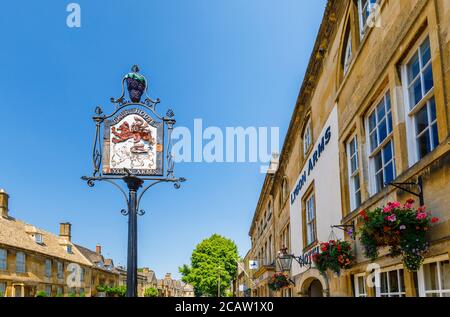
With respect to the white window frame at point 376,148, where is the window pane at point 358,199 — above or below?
below

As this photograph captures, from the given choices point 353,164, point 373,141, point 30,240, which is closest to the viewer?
point 373,141

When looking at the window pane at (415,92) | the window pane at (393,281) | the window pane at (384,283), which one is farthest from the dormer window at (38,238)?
the window pane at (415,92)

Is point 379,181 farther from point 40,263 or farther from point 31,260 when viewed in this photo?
point 40,263

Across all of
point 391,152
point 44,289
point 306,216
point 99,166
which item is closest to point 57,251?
point 44,289

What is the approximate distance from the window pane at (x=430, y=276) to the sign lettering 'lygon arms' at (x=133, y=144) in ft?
15.9

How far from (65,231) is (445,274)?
54841mm

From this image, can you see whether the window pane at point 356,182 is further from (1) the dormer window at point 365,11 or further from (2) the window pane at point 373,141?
(1) the dormer window at point 365,11

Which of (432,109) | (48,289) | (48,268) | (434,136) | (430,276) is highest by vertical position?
(432,109)

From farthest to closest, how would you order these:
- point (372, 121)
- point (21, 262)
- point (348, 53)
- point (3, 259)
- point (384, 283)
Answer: point (21, 262) → point (3, 259) → point (348, 53) → point (372, 121) → point (384, 283)

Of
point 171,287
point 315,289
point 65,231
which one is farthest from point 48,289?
point 171,287

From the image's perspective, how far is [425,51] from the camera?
5977 mm

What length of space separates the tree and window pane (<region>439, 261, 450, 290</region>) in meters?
52.1

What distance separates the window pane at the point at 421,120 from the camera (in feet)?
19.7
